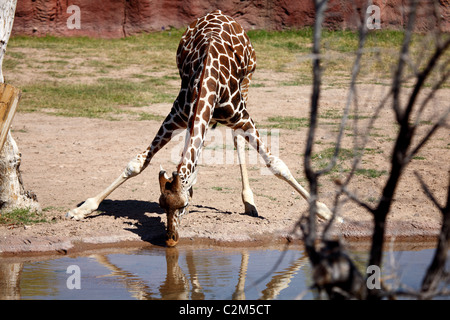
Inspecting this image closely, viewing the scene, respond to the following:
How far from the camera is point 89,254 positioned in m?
5.32

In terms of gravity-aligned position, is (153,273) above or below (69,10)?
below

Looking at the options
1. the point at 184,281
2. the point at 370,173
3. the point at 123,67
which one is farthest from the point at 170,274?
the point at 123,67

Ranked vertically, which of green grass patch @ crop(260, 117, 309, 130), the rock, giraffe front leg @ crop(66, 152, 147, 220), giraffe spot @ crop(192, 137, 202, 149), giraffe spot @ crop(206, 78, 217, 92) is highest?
the rock

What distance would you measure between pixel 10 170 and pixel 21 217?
0.44 m

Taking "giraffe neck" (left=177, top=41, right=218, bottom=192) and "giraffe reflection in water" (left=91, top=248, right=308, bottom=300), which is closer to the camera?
"giraffe reflection in water" (left=91, top=248, right=308, bottom=300)

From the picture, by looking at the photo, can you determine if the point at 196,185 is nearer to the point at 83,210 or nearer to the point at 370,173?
the point at 83,210

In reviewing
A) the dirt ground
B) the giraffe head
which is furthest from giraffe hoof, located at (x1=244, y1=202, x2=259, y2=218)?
the giraffe head

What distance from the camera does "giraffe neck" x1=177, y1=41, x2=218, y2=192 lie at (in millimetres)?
5379

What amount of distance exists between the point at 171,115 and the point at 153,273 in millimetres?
1738

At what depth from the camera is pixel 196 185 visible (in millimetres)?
7246

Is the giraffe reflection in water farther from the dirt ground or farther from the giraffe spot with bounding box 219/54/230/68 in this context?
the giraffe spot with bounding box 219/54/230/68

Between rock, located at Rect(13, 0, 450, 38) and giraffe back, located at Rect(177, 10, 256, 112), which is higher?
rock, located at Rect(13, 0, 450, 38)
